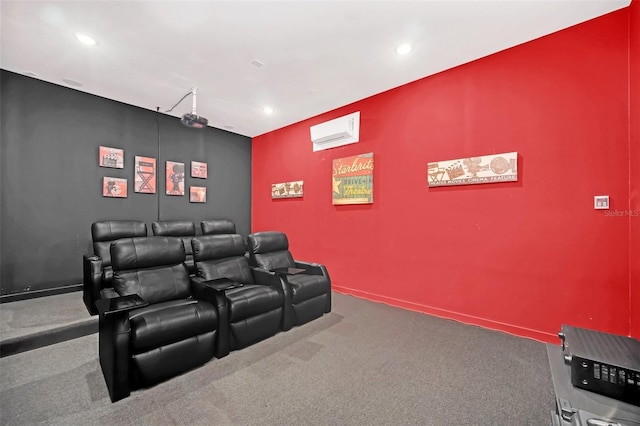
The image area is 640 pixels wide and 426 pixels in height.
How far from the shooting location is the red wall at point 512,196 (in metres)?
2.42

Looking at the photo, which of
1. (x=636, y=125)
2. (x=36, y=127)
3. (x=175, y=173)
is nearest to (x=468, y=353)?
(x=636, y=125)

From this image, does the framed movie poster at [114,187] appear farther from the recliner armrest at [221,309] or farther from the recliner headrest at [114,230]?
the recliner armrest at [221,309]

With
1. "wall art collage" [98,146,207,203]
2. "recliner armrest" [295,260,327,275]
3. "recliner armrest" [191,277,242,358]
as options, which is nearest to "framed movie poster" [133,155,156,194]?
"wall art collage" [98,146,207,203]

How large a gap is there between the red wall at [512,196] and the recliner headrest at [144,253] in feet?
8.15

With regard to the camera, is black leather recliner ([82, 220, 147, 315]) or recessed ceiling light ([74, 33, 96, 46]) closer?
recessed ceiling light ([74, 33, 96, 46])

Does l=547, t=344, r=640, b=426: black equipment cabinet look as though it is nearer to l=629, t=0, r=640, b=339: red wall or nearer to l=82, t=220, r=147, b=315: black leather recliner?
l=629, t=0, r=640, b=339: red wall

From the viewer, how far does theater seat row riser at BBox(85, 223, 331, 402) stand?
1.89 m

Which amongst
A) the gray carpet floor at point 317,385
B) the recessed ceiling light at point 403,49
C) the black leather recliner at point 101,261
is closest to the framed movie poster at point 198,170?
the black leather recliner at point 101,261

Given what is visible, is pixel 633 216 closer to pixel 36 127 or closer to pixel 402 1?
pixel 402 1

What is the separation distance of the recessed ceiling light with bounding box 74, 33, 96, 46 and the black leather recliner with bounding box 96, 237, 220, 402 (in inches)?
82.6

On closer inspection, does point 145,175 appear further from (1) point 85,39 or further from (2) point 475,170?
(2) point 475,170

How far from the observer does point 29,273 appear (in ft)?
11.8

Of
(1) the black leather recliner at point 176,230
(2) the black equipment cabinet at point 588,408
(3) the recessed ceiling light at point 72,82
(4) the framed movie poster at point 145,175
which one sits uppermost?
(3) the recessed ceiling light at point 72,82

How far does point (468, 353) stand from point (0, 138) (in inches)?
231
